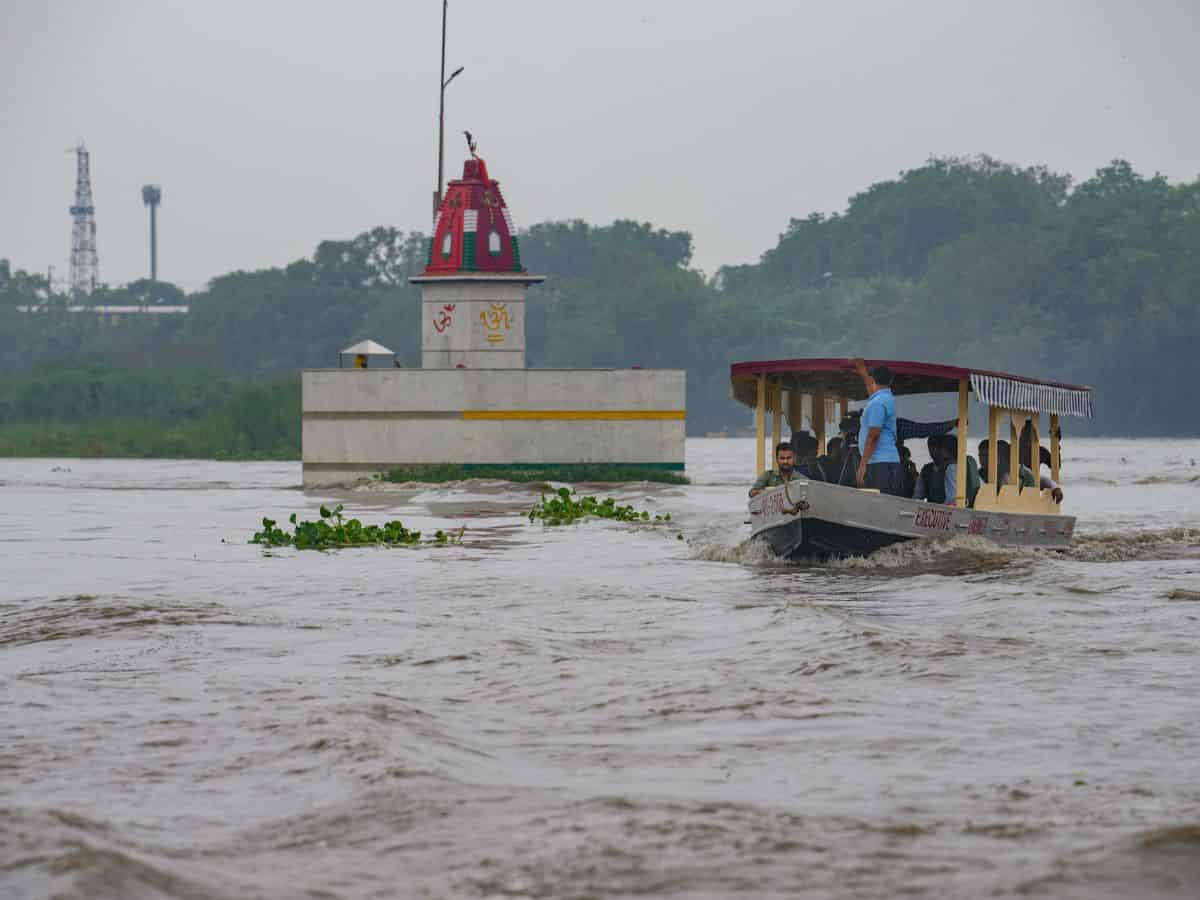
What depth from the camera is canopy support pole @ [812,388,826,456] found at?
69.5ft

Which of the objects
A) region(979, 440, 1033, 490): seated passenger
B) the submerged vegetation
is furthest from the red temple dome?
region(979, 440, 1033, 490): seated passenger

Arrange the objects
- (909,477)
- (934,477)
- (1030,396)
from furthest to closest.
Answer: (1030,396)
(909,477)
(934,477)

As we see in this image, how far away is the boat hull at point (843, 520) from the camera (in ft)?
57.3

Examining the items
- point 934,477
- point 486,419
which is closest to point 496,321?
point 486,419

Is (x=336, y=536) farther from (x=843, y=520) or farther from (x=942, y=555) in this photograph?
(x=942, y=555)

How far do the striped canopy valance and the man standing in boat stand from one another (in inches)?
43.3

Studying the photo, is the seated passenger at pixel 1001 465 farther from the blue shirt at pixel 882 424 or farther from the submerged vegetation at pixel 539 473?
the submerged vegetation at pixel 539 473

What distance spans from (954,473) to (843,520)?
1.46m

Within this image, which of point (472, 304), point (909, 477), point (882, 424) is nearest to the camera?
point (882, 424)

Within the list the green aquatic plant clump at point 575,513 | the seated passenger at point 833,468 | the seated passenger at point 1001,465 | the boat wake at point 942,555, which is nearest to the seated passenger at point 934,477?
the boat wake at point 942,555

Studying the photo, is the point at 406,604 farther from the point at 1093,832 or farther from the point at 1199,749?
the point at 1093,832

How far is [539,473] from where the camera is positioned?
38469 mm

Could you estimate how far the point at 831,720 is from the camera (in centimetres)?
955

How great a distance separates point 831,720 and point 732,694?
94 cm
